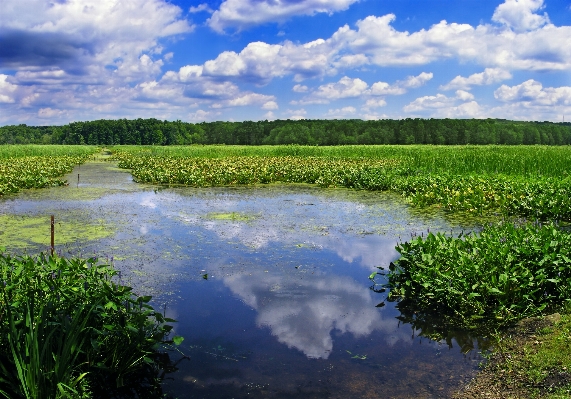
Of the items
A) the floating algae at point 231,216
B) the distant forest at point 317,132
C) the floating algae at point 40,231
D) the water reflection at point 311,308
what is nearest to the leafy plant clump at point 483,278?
the water reflection at point 311,308

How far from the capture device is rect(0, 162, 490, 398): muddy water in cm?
452

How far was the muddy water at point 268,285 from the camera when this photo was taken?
14.8ft

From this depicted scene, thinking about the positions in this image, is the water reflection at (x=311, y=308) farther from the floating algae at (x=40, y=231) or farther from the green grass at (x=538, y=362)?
the floating algae at (x=40, y=231)

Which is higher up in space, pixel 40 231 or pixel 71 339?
pixel 71 339

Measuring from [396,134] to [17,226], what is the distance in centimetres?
8581

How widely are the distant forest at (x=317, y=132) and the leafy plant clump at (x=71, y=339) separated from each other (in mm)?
81900

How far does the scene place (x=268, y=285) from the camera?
6.96m

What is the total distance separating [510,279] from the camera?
582 cm

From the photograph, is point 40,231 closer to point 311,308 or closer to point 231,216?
point 231,216

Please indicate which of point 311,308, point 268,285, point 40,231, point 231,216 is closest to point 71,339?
point 311,308

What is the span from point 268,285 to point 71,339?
11.2ft

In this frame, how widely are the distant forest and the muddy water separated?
7425 centimetres

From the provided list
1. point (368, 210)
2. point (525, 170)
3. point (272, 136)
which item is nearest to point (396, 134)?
point (272, 136)

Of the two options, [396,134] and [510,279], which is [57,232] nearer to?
[510,279]
